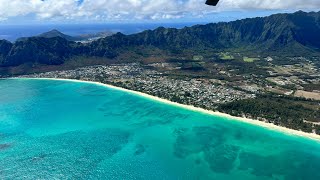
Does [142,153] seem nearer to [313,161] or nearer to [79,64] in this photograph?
[313,161]

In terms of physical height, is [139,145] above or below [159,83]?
below

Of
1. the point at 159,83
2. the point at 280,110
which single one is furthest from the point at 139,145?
the point at 159,83

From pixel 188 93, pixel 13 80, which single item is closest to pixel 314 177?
pixel 188 93

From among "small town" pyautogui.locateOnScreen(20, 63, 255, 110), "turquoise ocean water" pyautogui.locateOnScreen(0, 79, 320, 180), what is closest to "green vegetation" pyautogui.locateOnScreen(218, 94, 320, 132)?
"small town" pyautogui.locateOnScreen(20, 63, 255, 110)

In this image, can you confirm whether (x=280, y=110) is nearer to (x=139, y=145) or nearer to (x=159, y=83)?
(x=139, y=145)

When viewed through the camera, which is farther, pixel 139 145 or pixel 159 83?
pixel 159 83

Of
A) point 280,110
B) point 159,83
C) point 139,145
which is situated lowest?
point 139,145

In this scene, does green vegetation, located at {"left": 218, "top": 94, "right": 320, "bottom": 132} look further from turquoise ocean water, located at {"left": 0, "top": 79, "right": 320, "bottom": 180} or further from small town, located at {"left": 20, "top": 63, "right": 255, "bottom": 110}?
turquoise ocean water, located at {"left": 0, "top": 79, "right": 320, "bottom": 180}

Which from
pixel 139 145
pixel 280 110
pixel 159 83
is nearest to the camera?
pixel 139 145

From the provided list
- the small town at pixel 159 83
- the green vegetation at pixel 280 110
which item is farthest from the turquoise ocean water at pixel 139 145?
the small town at pixel 159 83

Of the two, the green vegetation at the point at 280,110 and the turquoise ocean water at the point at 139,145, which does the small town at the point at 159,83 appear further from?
the turquoise ocean water at the point at 139,145
